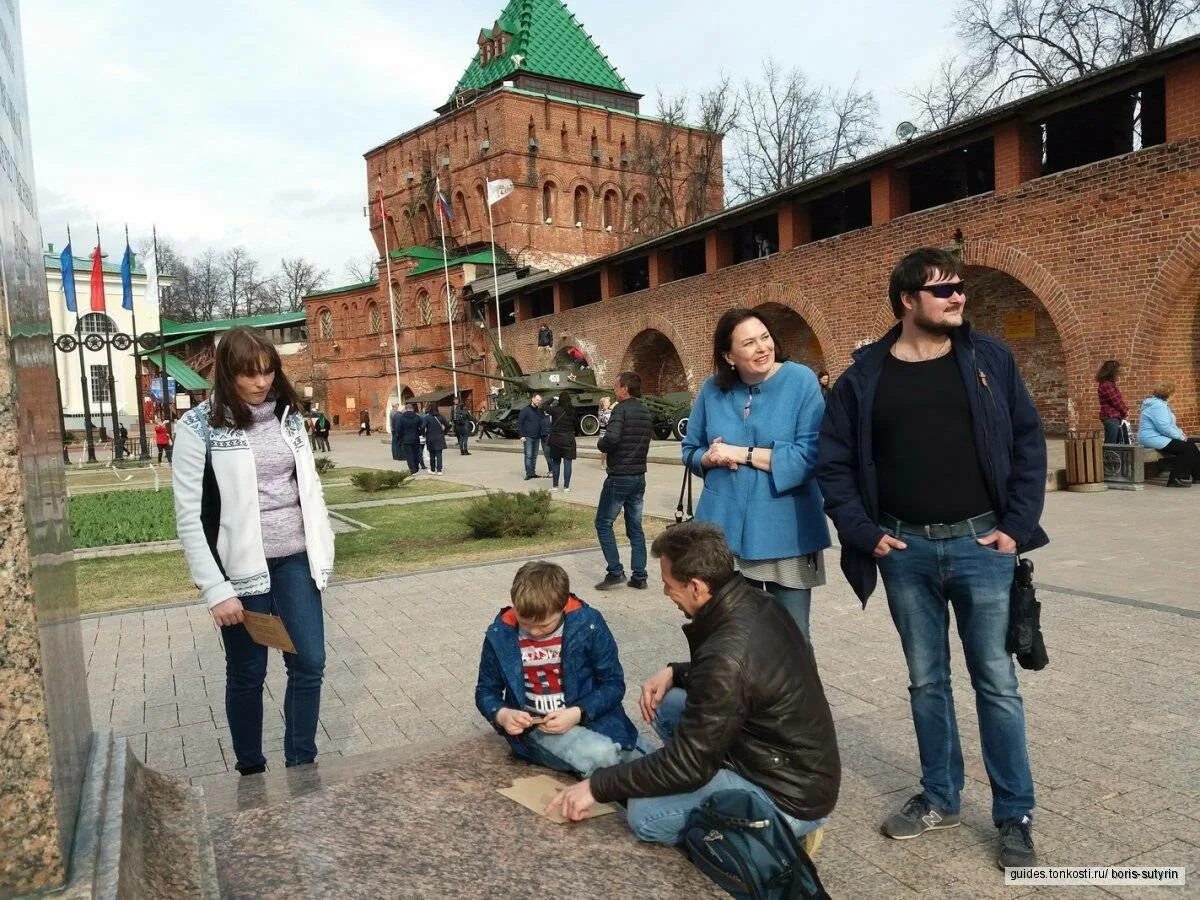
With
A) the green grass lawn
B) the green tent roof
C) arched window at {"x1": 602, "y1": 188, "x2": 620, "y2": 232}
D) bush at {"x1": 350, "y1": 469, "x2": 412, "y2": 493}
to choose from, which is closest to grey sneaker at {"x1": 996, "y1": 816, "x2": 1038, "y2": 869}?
the green grass lawn

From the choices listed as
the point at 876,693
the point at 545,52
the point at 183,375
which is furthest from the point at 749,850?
the point at 183,375

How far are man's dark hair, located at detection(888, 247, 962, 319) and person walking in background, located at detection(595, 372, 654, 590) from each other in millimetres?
4734

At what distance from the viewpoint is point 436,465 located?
2094cm

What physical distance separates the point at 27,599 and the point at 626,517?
6310 millimetres

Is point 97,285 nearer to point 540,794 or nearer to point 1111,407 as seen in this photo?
point 1111,407

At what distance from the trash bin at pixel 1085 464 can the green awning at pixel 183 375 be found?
156 feet

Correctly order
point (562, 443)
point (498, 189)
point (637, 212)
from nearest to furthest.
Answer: point (562, 443), point (498, 189), point (637, 212)

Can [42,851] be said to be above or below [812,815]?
above

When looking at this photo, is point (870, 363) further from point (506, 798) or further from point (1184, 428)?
point (1184, 428)

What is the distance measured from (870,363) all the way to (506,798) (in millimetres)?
1775

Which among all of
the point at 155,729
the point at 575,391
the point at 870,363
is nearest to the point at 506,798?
the point at 870,363

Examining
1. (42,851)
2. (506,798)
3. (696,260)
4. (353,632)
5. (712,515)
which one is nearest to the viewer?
(42,851)

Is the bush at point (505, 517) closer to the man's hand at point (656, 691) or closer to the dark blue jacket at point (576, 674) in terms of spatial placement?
the dark blue jacket at point (576, 674)

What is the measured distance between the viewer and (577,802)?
2564mm
